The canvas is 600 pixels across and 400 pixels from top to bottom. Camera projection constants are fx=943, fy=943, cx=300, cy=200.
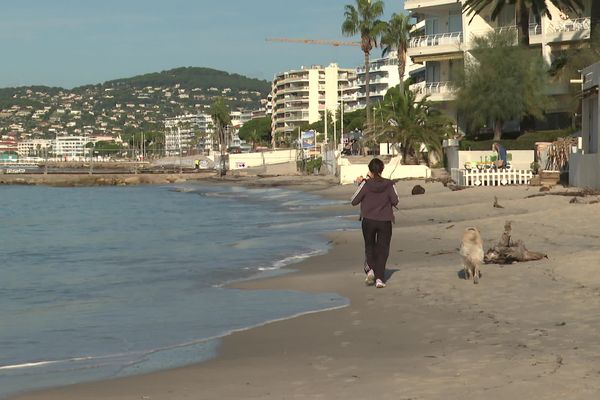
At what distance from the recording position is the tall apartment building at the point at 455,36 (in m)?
54.3

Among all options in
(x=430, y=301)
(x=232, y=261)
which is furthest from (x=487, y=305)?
(x=232, y=261)

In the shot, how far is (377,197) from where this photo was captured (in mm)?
12695

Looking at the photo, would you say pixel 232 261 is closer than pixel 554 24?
Yes

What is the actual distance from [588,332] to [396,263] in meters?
7.56

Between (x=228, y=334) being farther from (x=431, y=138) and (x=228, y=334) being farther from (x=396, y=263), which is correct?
(x=431, y=138)

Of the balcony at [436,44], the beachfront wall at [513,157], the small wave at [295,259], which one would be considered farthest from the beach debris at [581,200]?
the balcony at [436,44]

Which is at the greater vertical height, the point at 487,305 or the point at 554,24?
the point at 554,24

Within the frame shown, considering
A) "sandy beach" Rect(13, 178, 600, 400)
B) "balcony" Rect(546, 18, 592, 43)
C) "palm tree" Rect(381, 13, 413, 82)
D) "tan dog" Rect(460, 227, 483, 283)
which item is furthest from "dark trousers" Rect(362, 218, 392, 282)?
"palm tree" Rect(381, 13, 413, 82)

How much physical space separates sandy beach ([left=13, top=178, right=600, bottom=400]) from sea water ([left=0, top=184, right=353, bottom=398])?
2.00 ft

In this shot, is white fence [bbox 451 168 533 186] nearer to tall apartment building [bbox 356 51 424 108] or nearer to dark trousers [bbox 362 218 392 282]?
dark trousers [bbox 362 218 392 282]

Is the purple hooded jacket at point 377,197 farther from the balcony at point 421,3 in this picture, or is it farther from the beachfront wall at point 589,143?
the balcony at point 421,3

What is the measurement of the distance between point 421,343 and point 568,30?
4907cm

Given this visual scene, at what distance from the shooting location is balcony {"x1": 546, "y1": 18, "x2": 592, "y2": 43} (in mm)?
53531

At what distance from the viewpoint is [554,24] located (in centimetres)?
5538
